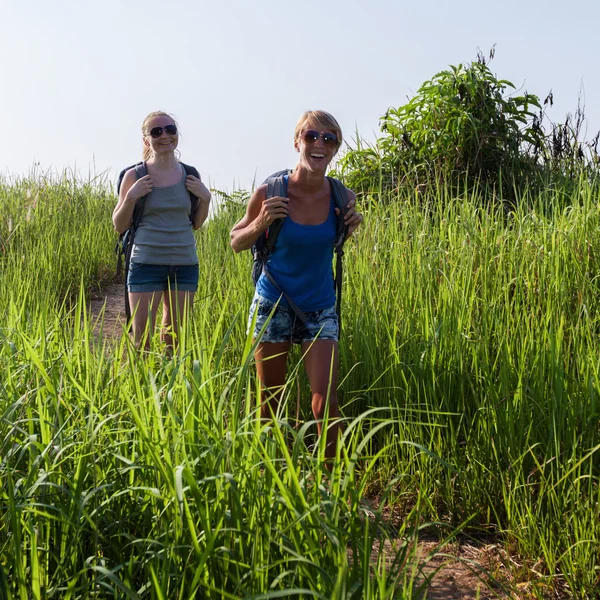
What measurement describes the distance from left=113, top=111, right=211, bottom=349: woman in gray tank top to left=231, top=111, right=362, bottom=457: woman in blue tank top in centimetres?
112

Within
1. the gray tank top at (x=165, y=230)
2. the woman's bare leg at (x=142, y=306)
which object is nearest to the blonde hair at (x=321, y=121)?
the gray tank top at (x=165, y=230)

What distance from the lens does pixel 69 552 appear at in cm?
233

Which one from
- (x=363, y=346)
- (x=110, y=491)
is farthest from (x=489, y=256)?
(x=110, y=491)

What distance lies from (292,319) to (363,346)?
38.4 inches

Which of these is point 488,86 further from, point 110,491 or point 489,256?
point 110,491

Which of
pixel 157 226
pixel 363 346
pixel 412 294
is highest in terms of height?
pixel 157 226

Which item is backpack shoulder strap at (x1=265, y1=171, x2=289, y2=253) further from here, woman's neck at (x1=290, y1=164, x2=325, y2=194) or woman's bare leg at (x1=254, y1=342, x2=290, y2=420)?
woman's bare leg at (x1=254, y1=342, x2=290, y2=420)

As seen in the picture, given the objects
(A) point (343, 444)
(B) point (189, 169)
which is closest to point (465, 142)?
(B) point (189, 169)

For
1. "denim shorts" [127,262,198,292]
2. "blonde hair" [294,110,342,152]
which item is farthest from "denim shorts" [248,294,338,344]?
"denim shorts" [127,262,198,292]

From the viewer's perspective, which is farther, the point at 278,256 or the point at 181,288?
the point at 181,288

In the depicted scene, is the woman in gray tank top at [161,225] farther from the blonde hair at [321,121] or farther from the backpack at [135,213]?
the blonde hair at [321,121]

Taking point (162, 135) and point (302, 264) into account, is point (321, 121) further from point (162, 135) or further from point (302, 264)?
point (162, 135)

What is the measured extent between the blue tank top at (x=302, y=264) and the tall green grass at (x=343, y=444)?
408 millimetres

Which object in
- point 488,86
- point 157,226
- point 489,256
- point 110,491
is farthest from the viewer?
point 488,86
